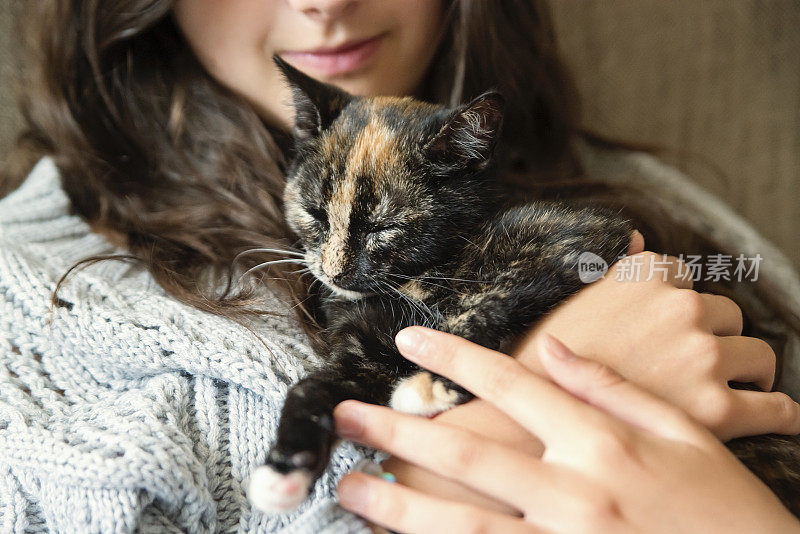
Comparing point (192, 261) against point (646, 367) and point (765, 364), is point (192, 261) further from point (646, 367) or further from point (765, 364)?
point (765, 364)

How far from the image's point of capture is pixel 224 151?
1188 millimetres

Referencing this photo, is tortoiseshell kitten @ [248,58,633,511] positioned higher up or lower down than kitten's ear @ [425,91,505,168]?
lower down

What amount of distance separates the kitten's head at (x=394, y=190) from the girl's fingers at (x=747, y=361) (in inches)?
16.7

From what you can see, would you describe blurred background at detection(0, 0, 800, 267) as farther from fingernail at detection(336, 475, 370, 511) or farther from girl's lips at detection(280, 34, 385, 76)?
fingernail at detection(336, 475, 370, 511)

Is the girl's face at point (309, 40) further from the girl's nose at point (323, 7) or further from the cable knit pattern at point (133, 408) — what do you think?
the cable knit pattern at point (133, 408)

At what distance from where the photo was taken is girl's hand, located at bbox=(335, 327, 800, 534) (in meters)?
0.67

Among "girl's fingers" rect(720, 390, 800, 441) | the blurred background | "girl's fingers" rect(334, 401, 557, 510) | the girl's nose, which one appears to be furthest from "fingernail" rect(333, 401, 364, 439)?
the blurred background

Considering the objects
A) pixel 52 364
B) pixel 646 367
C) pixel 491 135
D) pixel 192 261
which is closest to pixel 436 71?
pixel 491 135

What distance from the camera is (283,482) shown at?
67 cm

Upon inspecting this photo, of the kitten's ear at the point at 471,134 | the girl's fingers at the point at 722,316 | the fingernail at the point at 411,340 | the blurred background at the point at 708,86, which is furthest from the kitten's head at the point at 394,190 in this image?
the blurred background at the point at 708,86

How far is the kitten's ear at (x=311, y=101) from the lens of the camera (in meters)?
0.92

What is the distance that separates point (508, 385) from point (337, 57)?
0.73 metres

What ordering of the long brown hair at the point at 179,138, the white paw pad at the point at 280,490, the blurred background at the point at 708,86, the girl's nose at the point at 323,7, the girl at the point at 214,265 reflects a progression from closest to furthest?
the white paw pad at the point at 280,490 → the girl at the point at 214,265 → the girl's nose at the point at 323,7 → the long brown hair at the point at 179,138 → the blurred background at the point at 708,86

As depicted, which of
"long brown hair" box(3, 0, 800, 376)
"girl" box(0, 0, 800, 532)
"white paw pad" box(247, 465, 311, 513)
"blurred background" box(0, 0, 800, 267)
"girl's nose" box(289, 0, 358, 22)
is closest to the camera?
"white paw pad" box(247, 465, 311, 513)
